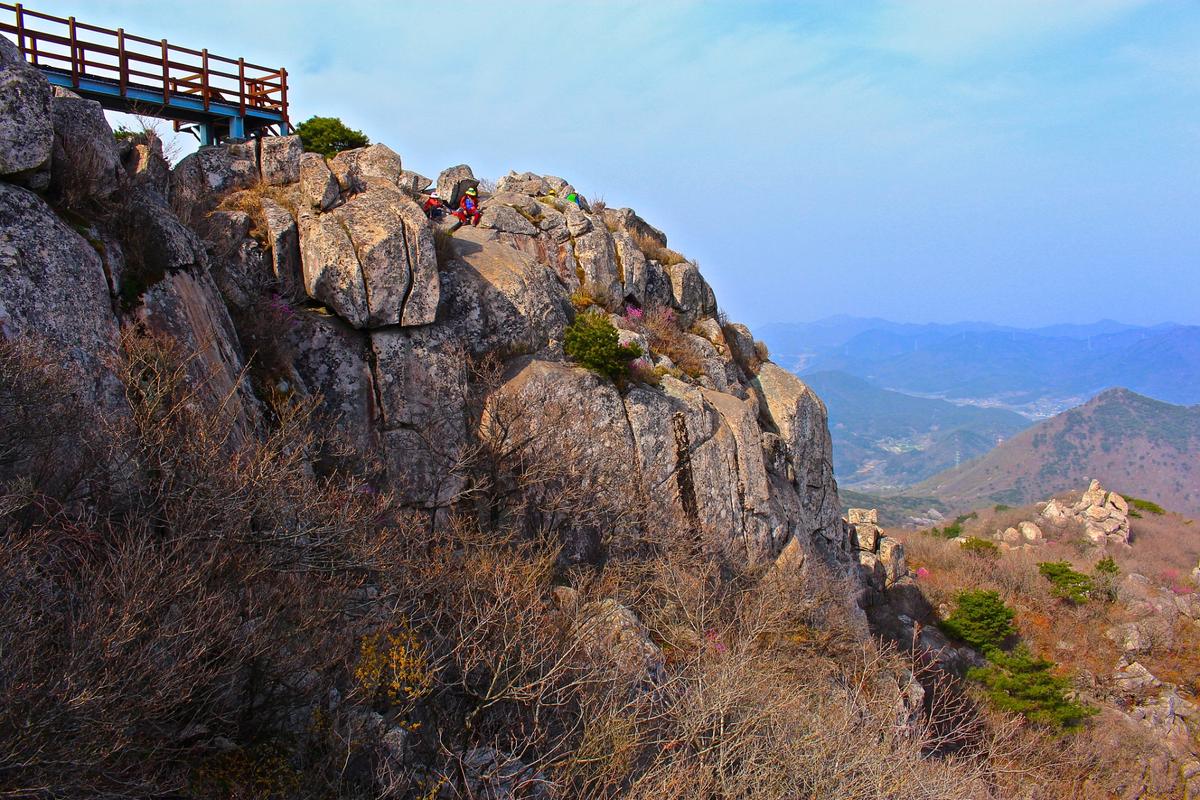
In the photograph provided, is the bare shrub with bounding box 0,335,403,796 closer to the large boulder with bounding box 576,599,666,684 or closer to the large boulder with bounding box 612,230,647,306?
the large boulder with bounding box 576,599,666,684

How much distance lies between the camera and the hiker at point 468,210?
85.8 ft

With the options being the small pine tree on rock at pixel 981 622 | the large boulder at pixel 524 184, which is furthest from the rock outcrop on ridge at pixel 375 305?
the small pine tree on rock at pixel 981 622

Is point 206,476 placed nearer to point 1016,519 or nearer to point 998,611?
point 998,611

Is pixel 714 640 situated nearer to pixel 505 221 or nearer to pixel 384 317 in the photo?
pixel 384 317

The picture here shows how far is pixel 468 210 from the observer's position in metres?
26.5

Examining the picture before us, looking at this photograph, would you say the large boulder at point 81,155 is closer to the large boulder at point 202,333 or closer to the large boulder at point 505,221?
the large boulder at point 202,333

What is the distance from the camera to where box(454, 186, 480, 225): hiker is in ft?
85.8

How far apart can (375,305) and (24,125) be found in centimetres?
796

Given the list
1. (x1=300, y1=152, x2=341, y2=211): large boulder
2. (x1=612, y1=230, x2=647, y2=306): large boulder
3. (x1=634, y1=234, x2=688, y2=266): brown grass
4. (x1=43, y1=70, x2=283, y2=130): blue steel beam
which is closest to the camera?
(x1=43, y1=70, x2=283, y2=130): blue steel beam

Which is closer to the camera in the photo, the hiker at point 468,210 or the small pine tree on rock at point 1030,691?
the hiker at point 468,210

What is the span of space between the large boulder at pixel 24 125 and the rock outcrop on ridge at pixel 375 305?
29 millimetres

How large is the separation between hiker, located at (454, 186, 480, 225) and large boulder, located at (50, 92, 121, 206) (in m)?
13.2

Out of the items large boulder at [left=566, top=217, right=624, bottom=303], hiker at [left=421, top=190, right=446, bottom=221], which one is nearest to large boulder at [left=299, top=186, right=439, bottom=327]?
hiker at [left=421, top=190, right=446, bottom=221]

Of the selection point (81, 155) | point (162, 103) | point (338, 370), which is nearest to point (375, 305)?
point (338, 370)
